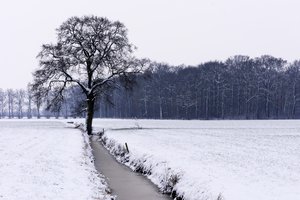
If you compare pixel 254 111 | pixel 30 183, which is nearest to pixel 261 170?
pixel 30 183

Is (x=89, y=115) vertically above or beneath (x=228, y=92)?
beneath

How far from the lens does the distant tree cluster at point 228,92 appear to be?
398ft

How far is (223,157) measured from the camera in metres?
24.8

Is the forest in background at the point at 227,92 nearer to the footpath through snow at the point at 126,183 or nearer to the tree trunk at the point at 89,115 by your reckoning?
the tree trunk at the point at 89,115

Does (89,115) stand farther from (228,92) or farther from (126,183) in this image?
(228,92)

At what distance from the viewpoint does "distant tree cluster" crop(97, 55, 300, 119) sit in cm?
12131

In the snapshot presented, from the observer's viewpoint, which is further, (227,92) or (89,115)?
(227,92)

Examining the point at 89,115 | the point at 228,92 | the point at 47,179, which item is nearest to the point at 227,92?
the point at 228,92

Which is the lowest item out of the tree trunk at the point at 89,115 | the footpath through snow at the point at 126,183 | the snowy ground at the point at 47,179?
the footpath through snow at the point at 126,183

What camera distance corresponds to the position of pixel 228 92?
414 feet

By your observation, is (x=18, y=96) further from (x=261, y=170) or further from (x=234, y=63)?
(x=261, y=170)

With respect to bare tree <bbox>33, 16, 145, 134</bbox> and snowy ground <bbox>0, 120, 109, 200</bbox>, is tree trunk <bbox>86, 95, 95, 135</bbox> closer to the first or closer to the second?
bare tree <bbox>33, 16, 145, 134</bbox>

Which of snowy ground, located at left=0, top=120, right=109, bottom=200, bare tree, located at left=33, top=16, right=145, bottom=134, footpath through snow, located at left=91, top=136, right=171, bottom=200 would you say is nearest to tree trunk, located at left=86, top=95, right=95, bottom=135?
bare tree, located at left=33, top=16, right=145, bottom=134

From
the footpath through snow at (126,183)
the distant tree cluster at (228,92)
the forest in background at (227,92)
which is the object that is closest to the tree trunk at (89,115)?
the footpath through snow at (126,183)
